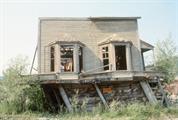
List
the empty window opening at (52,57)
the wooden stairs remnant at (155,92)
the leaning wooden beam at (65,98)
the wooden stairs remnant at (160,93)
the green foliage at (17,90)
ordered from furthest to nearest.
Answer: the empty window opening at (52,57) < the wooden stairs remnant at (160,93) < the wooden stairs remnant at (155,92) < the leaning wooden beam at (65,98) < the green foliage at (17,90)

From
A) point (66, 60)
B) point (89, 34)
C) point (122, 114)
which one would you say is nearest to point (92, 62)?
point (66, 60)

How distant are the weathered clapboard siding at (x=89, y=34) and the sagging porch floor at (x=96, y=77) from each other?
2.16m

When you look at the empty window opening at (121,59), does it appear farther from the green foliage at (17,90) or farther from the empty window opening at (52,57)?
the green foliage at (17,90)

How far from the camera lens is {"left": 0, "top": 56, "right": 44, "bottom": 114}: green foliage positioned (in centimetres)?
1516

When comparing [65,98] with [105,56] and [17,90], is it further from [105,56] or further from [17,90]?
[105,56]

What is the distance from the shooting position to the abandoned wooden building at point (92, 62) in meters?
16.5

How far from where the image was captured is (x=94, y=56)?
19.5 m

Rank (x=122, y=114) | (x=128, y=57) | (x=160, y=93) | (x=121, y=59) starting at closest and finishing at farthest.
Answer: (x=122, y=114) → (x=160, y=93) → (x=128, y=57) → (x=121, y=59)

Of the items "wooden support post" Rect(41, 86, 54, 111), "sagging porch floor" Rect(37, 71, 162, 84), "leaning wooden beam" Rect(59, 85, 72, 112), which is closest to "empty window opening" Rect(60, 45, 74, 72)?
"sagging porch floor" Rect(37, 71, 162, 84)

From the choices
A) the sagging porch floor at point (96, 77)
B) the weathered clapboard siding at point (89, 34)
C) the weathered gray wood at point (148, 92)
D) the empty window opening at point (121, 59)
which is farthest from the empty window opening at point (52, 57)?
the weathered gray wood at point (148, 92)

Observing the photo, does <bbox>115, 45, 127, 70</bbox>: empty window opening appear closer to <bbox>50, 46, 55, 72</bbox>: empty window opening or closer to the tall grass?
<bbox>50, 46, 55, 72</bbox>: empty window opening

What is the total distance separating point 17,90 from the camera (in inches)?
592

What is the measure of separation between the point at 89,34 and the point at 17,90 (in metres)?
7.37

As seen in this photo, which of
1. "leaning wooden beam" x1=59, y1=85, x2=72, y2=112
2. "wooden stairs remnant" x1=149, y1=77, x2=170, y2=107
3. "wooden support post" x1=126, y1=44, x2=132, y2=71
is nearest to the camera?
"leaning wooden beam" x1=59, y1=85, x2=72, y2=112
